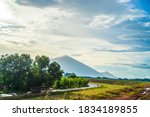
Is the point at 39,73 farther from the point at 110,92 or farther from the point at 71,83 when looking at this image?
the point at 110,92

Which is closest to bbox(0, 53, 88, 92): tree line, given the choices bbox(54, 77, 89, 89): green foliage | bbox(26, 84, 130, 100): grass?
bbox(54, 77, 89, 89): green foliage

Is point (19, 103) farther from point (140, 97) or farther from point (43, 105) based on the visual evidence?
point (140, 97)

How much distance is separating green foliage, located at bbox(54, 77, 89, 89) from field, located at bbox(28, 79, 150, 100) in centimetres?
10

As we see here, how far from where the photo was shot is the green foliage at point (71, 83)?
16.2 ft

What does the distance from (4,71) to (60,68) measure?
67cm

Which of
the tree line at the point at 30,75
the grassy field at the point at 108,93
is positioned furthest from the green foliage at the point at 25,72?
the grassy field at the point at 108,93

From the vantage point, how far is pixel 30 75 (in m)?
5.21

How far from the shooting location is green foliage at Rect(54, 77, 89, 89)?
494 centimetres

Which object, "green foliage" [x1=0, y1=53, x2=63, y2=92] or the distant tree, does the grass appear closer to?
"green foliage" [x1=0, y1=53, x2=63, y2=92]

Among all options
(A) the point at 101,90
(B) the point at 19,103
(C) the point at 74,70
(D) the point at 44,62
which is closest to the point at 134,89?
(A) the point at 101,90

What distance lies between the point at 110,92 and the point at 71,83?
484mm

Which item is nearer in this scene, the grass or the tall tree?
the grass

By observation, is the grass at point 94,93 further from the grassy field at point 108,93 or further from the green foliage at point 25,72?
the green foliage at point 25,72

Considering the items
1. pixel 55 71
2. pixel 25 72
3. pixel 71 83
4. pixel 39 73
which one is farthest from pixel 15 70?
pixel 71 83
